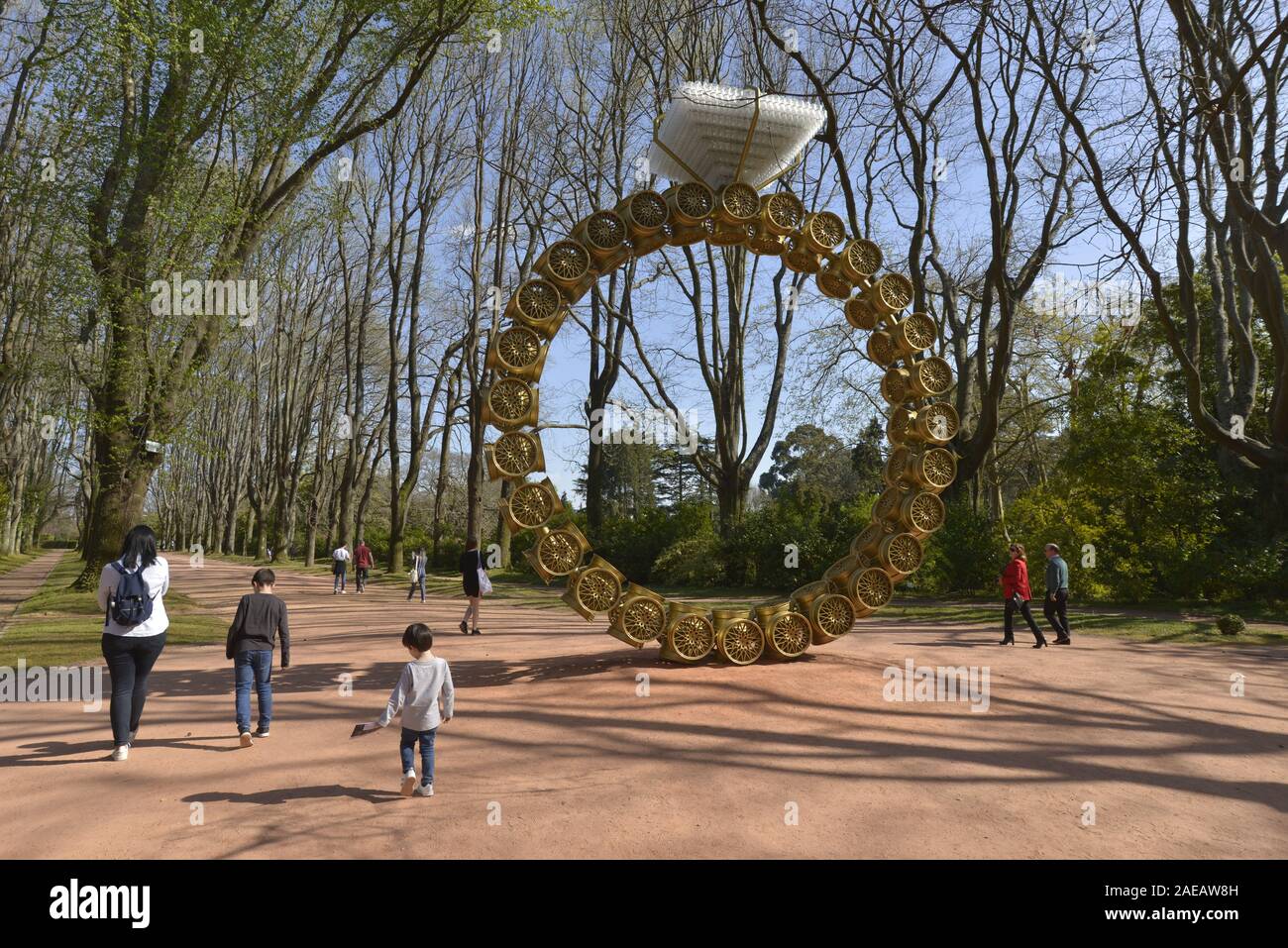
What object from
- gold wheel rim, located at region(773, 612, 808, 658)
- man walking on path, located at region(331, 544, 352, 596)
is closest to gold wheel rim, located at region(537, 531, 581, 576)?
gold wheel rim, located at region(773, 612, 808, 658)

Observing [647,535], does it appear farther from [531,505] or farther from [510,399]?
[510,399]

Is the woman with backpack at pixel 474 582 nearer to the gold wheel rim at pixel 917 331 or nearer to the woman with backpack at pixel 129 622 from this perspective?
the woman with backpack at pixel 129 622

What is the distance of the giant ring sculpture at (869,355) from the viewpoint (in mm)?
9445

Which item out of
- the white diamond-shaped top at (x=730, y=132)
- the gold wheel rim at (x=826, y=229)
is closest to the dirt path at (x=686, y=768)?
the gold wheel rim at (x=826, y=229)

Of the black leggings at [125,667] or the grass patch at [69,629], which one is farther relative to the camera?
the grass patch at [69,629]

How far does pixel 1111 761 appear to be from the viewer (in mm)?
6383

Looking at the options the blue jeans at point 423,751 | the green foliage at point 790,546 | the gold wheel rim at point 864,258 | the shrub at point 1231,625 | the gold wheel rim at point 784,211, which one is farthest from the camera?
the green foliage at point 790,546

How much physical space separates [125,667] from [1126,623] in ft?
52.9

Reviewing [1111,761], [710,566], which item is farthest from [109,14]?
[1111,761]

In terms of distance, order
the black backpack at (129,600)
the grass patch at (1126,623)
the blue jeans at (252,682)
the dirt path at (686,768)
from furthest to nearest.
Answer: the grass patch at (1126,623) → the blue jeans at (252,682) → the black backpack at (129,600) → the dirt path at (686,768)

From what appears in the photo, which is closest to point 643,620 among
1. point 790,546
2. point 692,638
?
point 692,638

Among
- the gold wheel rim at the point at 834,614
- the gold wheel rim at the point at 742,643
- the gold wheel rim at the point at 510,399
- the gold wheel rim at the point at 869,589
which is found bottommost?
the gold wheel rim at the point at 742,643

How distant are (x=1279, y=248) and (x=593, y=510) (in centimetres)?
2207

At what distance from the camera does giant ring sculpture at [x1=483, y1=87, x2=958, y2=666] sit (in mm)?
9445
